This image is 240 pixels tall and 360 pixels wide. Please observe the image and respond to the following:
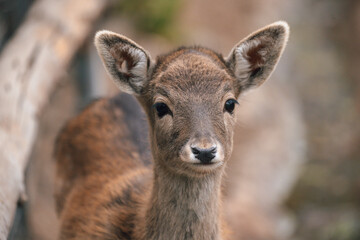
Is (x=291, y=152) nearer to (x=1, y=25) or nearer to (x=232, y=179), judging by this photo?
Answer: (x=232, y=179)

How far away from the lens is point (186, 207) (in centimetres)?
498

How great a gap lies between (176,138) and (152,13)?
7563 millimetres

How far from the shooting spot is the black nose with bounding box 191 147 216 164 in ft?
14.5

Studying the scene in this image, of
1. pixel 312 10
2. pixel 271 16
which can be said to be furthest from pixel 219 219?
pixel 312 10

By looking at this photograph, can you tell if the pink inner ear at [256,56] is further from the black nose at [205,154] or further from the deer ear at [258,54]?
the black nose at [205,154]

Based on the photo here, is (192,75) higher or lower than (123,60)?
lower

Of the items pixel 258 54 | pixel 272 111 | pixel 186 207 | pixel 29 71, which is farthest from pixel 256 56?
pixel 272 111

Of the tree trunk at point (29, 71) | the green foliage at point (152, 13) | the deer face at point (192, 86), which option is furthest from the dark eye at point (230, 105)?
the green foliage at point (152, 13)

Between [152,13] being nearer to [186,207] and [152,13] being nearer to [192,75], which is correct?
[192,75]

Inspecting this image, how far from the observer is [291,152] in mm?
12484

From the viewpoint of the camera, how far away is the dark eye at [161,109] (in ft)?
16.2

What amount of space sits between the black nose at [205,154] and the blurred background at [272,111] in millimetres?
3230

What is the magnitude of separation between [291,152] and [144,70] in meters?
7.76

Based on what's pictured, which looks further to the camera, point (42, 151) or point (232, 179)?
point (232, 179)
